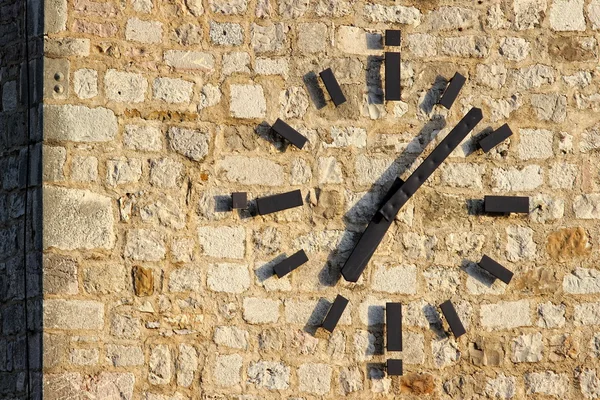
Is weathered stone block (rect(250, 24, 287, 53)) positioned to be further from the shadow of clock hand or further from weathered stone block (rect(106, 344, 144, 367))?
weathered stone block (rect(106, 344, 144, 367))

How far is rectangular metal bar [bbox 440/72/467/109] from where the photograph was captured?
4914mm

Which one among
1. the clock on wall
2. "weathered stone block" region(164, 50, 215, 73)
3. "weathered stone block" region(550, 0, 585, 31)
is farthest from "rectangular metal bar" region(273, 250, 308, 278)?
"weathered stone block" region(550, 0, 585, 31)

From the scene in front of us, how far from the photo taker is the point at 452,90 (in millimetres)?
4922

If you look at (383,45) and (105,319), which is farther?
(383,45)

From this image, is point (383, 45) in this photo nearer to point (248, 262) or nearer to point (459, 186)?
point (459, 186)

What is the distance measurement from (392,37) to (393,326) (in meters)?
1.39

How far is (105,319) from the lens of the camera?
4.59 meters

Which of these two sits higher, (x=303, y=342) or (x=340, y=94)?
(x=340, y=94)

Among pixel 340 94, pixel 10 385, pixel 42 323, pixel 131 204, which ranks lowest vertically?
pixel 10 385

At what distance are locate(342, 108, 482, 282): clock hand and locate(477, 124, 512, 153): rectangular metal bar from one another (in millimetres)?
112

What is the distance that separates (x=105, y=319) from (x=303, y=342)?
0.91 meters

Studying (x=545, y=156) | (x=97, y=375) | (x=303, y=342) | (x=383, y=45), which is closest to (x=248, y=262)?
(x=303, y=342)

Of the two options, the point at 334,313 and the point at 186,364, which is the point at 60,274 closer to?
the point at 186,364

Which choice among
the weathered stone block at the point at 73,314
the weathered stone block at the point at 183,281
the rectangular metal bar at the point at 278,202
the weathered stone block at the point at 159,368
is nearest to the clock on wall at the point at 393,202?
the rectangular metal bar at the point at 278,202
